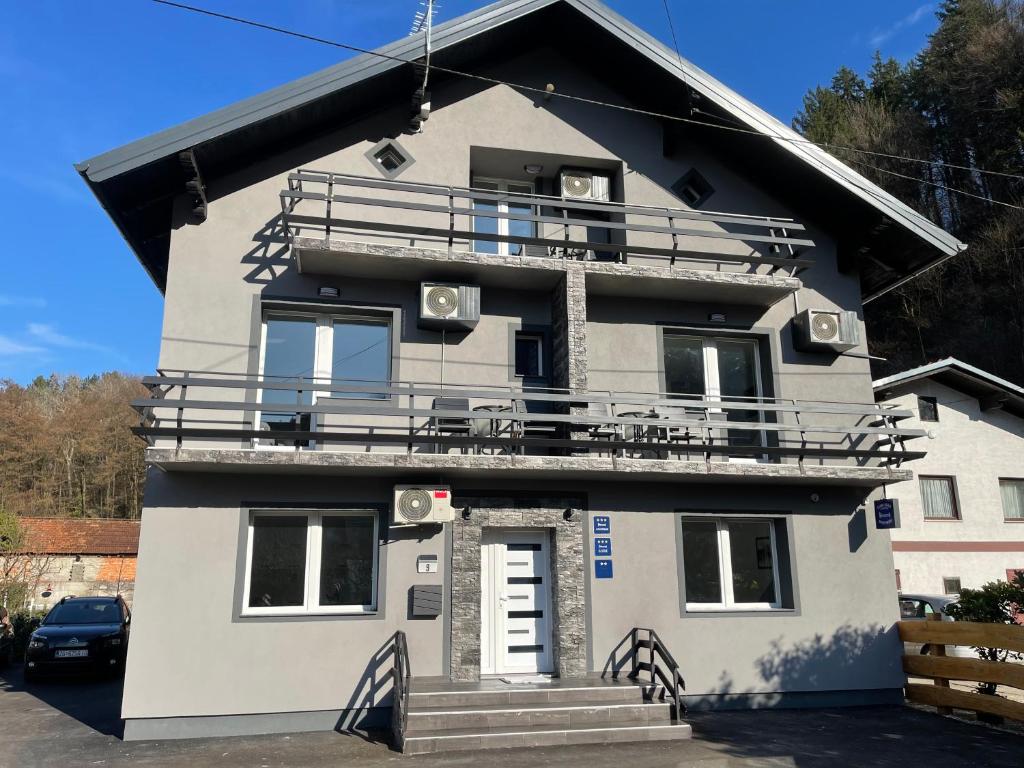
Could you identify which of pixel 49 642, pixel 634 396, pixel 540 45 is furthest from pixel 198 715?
pixel 540 45

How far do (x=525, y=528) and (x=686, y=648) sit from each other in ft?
9.16

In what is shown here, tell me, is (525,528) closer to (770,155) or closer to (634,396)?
(634,396)

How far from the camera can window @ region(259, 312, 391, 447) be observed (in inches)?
400

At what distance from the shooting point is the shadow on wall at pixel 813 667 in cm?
1030

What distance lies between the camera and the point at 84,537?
2925 centimetres

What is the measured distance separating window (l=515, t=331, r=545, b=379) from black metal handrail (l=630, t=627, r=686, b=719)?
393 centimetres

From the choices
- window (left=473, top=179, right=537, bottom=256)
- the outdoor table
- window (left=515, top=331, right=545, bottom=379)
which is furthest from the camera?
window (left=473, top=179, right=537, bottom=256)

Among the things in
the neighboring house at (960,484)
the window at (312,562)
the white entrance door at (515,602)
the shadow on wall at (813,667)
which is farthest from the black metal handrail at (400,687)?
the neighboring house at (960,484)

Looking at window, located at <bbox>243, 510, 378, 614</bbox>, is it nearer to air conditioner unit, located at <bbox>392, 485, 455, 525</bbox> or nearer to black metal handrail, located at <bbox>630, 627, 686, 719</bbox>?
air conditioner unit, located at <bbox>392, 485, 455, 525</bbox>

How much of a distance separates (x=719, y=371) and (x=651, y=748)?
590 centimetres

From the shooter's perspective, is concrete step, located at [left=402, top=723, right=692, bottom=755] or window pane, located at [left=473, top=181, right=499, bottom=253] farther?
window pane, located at [left=473, top=181, right=499, bottom=253]

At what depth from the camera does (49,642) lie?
13.1 meters

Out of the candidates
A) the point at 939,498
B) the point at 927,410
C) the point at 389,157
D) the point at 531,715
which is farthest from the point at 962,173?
the point at 531,715

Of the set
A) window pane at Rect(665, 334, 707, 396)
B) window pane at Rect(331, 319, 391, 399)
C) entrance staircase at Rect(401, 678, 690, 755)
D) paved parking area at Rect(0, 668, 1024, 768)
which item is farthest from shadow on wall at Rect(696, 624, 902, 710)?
window pane at Rect(331, 319, 391, 399)
